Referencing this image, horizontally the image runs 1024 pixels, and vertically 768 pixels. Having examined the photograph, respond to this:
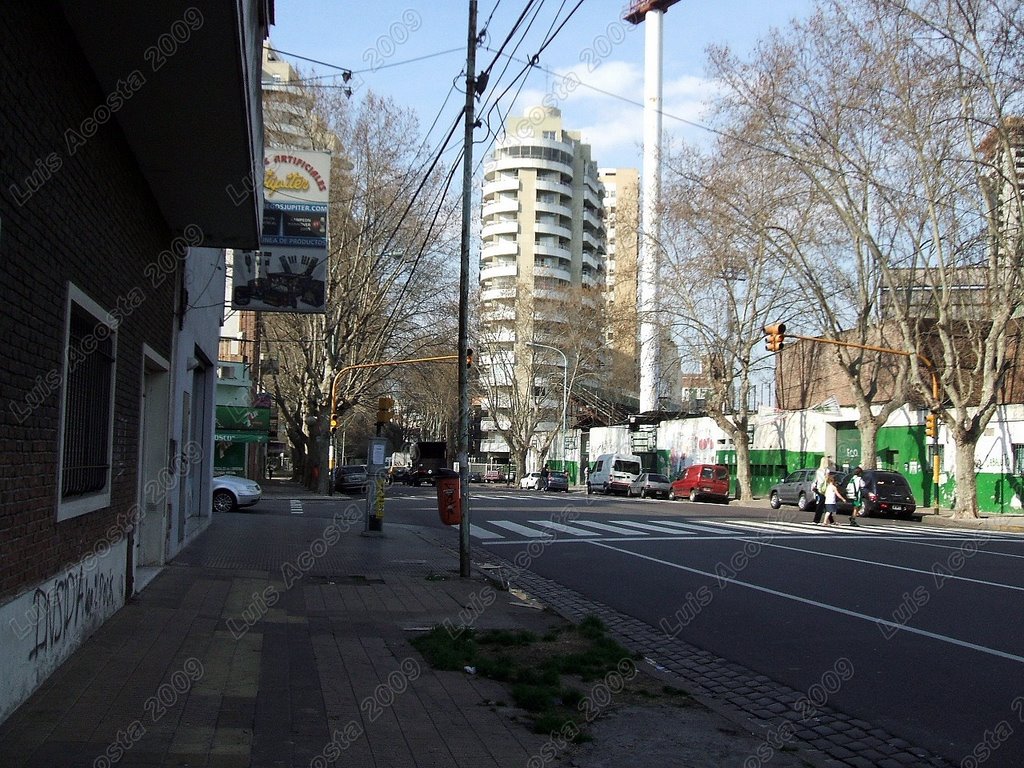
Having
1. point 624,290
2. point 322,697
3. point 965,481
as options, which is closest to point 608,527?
point 965,481

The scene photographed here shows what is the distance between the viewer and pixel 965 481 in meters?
31.9

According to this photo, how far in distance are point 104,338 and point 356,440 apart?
346 feet

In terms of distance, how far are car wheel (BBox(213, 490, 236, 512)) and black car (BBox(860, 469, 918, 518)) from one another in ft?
64.7

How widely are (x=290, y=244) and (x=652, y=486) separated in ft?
97.0

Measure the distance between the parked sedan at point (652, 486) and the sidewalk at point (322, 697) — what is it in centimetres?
3658

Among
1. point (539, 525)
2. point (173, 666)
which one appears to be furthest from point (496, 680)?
point (539, 525)

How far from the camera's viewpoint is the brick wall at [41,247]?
5.82m

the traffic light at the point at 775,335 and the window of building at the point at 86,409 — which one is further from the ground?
the traffic light at the point at 775,335

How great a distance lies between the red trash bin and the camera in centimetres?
1516

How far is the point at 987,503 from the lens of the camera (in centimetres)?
3603

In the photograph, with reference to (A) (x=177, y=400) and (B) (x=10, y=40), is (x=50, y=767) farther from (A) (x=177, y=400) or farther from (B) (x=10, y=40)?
(A) (x=177, y=400)

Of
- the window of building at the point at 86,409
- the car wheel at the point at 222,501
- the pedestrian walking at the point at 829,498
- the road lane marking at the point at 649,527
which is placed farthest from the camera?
the car wheel at the point at 222,501

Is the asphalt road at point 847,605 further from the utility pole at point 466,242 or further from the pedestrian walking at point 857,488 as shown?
the pedestrian walking at point 857,488

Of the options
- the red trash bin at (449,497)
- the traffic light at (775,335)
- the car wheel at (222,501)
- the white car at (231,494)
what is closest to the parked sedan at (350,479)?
the white car at (231,494)
